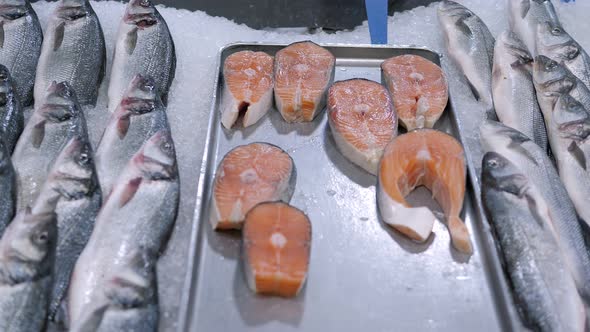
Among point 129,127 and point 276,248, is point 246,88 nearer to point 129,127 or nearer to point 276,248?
point 129,127

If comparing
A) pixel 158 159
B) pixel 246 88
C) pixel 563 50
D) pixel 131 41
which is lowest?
pixel 158 159

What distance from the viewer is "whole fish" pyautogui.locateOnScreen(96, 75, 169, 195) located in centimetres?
215

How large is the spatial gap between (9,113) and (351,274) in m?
1.51

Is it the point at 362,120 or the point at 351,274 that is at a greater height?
the point at 362,120

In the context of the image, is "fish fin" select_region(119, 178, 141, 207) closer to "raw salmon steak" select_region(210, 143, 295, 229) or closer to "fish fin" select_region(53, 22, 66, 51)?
"raw salmon steak" select_region(210, 143, 295, 229)

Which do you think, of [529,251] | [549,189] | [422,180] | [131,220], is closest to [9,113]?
[131,220]

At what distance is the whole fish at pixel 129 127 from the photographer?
2.15m

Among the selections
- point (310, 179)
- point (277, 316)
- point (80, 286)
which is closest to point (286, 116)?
point (310, 179)

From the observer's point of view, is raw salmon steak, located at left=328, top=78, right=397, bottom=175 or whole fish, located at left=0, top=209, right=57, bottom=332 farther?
raw salmon steak, located at left=328, top=78, right=397, bottom=175

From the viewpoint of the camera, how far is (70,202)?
6.29ft

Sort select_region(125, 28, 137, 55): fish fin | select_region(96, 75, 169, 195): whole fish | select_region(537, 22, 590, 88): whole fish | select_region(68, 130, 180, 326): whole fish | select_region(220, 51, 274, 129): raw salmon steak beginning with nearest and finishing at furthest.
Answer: select_region(68, 130, 180, 326): whole fish, select_region(96, 75, 169, 195): whole fish, select_region(220, 51, 274, 129): raw salmon steak, select_region(125, 28, 137, 55): fish fin, select_region(537, 22, 590, 88): whole fish

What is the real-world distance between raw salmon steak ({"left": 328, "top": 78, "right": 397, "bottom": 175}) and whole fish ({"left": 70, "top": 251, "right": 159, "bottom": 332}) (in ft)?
3.08

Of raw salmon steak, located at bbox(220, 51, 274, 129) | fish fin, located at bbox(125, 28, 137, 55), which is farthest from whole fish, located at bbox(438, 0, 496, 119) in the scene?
fish fin, located at bbox(125, 28, 137, 55)

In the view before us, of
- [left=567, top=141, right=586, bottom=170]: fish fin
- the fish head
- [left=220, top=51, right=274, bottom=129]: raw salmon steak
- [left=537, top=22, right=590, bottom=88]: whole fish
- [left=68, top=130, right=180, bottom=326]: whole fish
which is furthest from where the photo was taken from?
[left=537, top=22, right=590, bottom=88]: whole fish
